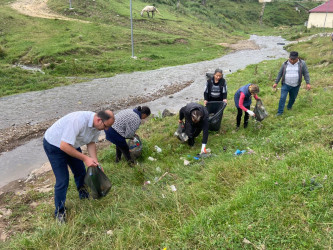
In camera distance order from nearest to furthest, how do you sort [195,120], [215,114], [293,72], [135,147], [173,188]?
[173,188] < [195,120] < [135,147] < [215,114] < [293,72]

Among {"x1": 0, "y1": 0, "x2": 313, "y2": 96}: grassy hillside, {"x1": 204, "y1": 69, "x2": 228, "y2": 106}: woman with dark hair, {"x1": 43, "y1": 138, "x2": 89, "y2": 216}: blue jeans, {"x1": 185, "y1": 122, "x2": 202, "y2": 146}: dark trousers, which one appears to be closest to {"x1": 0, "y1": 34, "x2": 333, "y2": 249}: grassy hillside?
{"x1": 43, "y1": 138, "x2": 89, "y2": 216}: blue jeans

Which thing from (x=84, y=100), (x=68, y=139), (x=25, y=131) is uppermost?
(x=68, y=139)

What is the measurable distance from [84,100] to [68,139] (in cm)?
804

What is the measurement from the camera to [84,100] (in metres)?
10.5

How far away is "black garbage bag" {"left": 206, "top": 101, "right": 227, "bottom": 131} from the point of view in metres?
5.46

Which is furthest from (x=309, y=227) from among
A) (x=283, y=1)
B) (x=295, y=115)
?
(x=283, y=1)

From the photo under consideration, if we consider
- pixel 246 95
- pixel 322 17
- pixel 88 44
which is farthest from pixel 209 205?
pixel 322 17

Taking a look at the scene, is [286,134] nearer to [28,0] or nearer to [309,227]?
[309,227]

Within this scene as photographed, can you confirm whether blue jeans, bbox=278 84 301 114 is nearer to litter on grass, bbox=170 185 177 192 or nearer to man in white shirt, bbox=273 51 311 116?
man in white shirt, bbox=273 51 311 116

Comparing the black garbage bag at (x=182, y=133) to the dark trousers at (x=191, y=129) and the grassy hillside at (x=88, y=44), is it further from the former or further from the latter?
the grassy hillside at (x=88, y=44)

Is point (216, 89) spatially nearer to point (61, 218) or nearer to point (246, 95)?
point (246, 95)

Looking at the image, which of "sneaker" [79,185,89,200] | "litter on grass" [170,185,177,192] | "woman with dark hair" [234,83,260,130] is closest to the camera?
"litter on grass" [170,185,177,192]

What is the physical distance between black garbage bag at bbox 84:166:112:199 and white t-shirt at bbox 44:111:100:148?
42cm

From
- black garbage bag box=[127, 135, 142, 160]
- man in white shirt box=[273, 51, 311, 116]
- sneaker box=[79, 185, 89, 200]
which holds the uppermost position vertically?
man in white shirt box=[273, 51, 311, 116]
